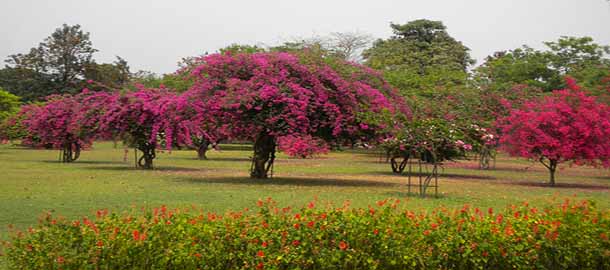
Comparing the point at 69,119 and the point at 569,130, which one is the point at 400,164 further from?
the point at 69,119

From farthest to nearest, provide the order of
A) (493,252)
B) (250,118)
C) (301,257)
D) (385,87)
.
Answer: (385,87), (250,118), (493,252), (301,257)

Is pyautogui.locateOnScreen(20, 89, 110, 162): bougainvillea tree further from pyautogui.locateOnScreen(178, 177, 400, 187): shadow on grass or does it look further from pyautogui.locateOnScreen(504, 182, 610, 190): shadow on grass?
pyautogui.locateOnScreen(504, 182, 610, 190): shadow on grass

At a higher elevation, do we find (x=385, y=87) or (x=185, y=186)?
(x=385, y=87)

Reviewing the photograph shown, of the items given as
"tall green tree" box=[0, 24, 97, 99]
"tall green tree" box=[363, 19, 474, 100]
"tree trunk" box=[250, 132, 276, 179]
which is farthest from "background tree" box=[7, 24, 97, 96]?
"tree trunk" box=[250, 132, 276, 179]

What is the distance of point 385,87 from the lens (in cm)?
2339

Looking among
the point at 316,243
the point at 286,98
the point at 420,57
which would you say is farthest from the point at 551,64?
the point at 316,243

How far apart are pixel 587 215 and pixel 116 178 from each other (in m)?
17.7

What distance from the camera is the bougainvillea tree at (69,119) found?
93.8 ft

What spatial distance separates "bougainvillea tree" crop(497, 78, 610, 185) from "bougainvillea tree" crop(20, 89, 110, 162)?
52.8 ft

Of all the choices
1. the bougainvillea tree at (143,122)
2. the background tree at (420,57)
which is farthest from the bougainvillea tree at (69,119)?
the background tree at (420,57)

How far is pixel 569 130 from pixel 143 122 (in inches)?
603

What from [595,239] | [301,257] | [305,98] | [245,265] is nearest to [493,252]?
[595,239]

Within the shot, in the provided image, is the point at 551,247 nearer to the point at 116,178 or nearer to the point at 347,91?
the point at 347,91

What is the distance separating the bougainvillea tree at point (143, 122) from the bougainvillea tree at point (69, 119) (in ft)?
2.50
